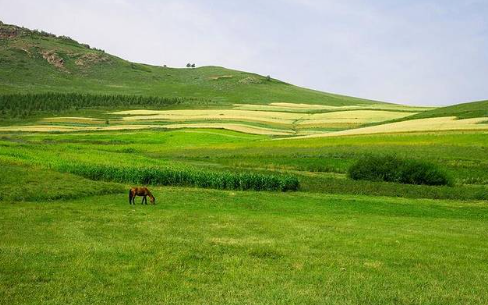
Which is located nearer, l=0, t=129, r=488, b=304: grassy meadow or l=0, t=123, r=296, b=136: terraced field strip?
l=0, t=129, r=488, b=304: grassy meadow

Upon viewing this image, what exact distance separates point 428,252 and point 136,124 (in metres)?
97.9

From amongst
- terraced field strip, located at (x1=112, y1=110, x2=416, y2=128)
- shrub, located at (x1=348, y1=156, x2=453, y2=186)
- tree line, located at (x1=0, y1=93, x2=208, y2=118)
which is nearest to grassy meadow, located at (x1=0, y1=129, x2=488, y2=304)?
shrub, located at (x1=348, y1=156, x2=453, y2=186)

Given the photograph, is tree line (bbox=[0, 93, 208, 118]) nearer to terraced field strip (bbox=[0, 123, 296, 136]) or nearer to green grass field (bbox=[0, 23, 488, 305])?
terraced field strip (bbox=[0, 123, 296, 136])

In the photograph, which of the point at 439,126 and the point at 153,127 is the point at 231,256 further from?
the point at 153,127

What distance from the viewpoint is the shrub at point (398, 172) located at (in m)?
42.5

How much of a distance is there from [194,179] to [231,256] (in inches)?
929

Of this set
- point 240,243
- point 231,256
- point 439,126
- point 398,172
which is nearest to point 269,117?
point 439,126

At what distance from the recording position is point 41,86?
17975cm

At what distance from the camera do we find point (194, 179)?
39.2 meters

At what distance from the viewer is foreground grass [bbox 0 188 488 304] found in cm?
1225

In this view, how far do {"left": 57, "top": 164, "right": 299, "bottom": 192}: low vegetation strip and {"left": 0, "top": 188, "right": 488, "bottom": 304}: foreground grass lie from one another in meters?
11.7

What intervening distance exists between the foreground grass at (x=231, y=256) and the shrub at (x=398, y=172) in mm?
16651

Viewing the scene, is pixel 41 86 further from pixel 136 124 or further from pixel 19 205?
pixel 19 205

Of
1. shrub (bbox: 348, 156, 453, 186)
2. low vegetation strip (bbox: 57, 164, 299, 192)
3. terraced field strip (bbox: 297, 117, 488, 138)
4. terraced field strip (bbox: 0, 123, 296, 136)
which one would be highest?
terraced field strip (bbox: 297, 117, 488, 138)
